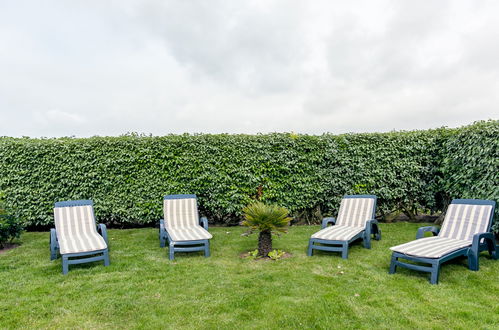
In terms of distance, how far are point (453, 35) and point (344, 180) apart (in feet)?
17.5

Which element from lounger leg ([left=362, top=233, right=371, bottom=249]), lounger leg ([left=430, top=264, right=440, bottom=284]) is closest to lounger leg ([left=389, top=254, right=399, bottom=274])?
lounger leg ([left=430, top=264, right=440, bottom=284])

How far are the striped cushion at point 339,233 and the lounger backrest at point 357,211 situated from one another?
33 cm

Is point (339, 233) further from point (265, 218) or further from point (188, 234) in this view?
point (188, 234)

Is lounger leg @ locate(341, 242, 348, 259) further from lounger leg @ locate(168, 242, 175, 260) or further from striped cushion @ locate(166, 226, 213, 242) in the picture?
lounger leg @ locate(168, 242, 175, 260)

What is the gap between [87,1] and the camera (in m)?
8.71

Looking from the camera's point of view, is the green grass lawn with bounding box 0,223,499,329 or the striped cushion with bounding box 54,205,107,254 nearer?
the green grass lawn with bounding box 0,223,499,329

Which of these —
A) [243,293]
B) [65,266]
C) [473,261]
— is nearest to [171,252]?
[65,266]

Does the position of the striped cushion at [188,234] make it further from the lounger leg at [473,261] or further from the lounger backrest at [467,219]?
the lounger backrest at [467,219]

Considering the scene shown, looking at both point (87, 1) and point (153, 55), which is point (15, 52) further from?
point (153, 55)

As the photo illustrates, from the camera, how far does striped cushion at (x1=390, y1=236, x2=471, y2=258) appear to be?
449cm

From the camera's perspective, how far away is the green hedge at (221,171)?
873 centimetres

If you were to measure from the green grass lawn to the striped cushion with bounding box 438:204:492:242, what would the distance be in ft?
1.73

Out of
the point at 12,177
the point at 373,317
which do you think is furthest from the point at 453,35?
the point at 12,177

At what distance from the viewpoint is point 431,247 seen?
4859mm
